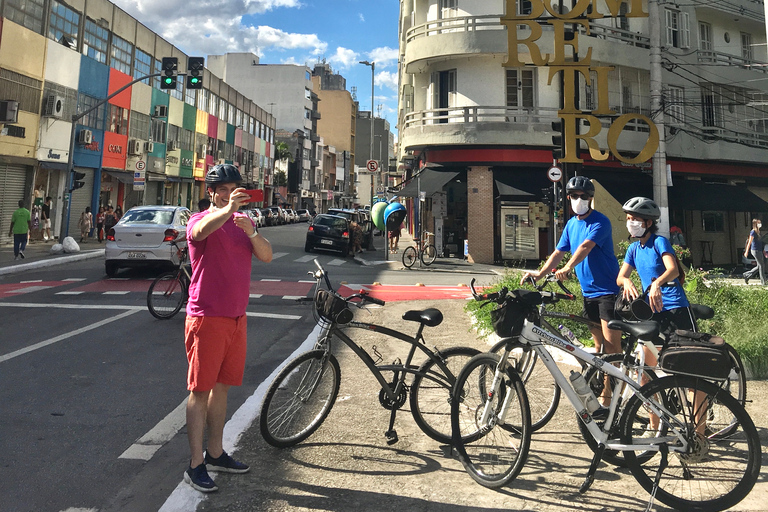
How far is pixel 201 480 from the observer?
3.40 m

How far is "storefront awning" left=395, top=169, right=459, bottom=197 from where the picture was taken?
22.9 m

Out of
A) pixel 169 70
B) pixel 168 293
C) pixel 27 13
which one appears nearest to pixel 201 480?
pixel 168 293

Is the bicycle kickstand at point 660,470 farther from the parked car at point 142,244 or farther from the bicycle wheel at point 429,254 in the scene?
the bicycle wheel at point 429,254

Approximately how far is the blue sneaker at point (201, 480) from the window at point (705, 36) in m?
31.9

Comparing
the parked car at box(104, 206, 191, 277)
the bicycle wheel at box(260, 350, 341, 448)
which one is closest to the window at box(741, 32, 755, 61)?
the parked car at box(104, 206, 191, 277)

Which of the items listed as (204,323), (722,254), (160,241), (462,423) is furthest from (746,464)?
(722,254)

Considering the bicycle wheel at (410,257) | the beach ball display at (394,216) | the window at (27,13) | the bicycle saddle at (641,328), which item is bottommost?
the bicycle saddle at (641,328)

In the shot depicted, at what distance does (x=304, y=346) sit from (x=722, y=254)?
26.3 m

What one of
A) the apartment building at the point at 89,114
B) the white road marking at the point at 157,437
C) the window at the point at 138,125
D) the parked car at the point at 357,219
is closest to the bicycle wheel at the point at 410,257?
the parked car at the point at 357,219

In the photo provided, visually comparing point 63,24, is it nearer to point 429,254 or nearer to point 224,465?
point 429,254

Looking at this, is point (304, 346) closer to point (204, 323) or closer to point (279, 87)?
point (204, 323)

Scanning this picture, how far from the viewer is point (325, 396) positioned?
432cm

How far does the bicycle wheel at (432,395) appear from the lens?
428 centimetres

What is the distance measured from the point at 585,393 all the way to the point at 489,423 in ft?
2.10
